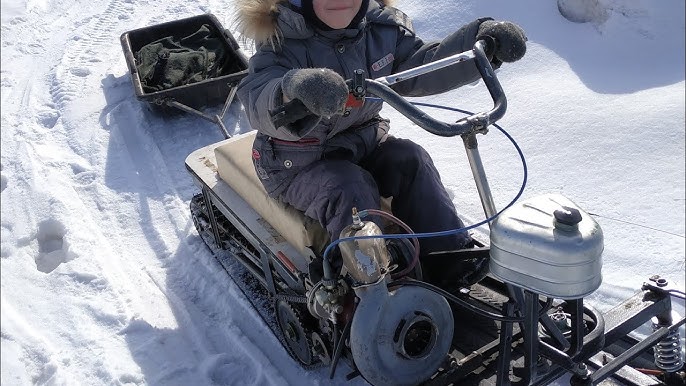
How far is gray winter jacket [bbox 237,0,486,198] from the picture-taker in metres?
2.89

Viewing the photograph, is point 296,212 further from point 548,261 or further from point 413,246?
point 548,261

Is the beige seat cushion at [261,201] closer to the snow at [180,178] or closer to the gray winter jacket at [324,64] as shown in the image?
the gray winter jacket at [324,64]

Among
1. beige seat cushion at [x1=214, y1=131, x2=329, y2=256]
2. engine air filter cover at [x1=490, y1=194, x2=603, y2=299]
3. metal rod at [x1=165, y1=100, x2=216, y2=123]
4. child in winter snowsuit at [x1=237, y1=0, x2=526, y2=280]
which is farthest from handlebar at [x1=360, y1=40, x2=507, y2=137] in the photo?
metal rod at [x1=165, y1=100, x2=216, y2=123]

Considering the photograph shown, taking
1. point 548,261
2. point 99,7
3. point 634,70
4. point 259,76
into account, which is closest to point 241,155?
point 259,76

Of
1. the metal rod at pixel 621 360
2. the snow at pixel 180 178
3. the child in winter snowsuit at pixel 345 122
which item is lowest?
the snow at pixel 180 178

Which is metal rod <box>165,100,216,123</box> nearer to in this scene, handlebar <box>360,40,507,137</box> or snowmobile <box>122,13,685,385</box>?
snowmobile <box>122,13,685,385</box>

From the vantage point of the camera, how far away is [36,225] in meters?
3.96

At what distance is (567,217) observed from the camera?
2162 mm

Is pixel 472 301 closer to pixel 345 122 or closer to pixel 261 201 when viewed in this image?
pixel 345 122

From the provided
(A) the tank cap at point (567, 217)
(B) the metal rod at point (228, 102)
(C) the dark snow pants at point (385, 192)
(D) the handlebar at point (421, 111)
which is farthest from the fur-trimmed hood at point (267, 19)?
(B) the metal rod at point (228, 102)

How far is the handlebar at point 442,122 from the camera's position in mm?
2238

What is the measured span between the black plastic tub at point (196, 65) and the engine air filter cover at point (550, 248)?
3.05 metres

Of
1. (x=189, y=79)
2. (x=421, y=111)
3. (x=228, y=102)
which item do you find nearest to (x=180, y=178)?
(x=228, y=102)

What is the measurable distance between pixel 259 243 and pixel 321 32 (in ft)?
2.92
